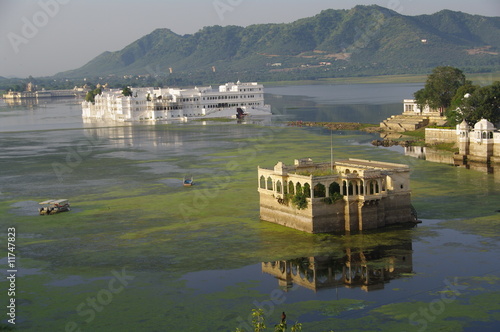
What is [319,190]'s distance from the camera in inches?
1282

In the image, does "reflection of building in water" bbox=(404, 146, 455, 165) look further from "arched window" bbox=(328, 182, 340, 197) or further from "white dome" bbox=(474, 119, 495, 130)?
"arched window" bbox=(328, 182, 340, 197)

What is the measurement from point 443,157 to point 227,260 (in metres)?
35.4

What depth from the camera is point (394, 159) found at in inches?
2275

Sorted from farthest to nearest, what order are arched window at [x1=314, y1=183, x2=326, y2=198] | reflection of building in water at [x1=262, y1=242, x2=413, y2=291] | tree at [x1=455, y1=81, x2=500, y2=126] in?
tree at [x1=455, y1=81, x2=500, y2=126] → arched window at [x1=314, y1=183, x2=326, y2=198] → reflection of building in water at [x1=262, y1=242, x2=413, y2=291]

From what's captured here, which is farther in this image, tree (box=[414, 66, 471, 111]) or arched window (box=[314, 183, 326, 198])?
tree (box=[414, 66, 471, 111])

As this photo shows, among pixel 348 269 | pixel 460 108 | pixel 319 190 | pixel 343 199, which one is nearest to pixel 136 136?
pixel 460 108

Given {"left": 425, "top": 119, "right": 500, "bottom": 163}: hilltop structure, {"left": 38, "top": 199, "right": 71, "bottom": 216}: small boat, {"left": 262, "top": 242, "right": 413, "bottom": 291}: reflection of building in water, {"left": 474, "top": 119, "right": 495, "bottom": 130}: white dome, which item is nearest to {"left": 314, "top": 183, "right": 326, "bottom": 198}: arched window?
{"left": 262, "top": 242, "right": 413, "bottom": 291}: reflection of building in water

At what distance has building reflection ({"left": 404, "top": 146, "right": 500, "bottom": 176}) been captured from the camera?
52.8 m

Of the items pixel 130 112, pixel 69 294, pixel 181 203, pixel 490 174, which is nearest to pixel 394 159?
pixel 490 174

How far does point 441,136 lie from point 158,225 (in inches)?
1581

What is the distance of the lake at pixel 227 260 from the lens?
23.2m

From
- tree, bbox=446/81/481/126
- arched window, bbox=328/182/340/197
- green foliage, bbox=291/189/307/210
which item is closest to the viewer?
green foliage, bbox=291/189/307/210

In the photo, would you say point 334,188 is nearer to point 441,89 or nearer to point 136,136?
point 441,89

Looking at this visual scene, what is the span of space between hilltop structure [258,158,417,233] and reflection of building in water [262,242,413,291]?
292 cm
